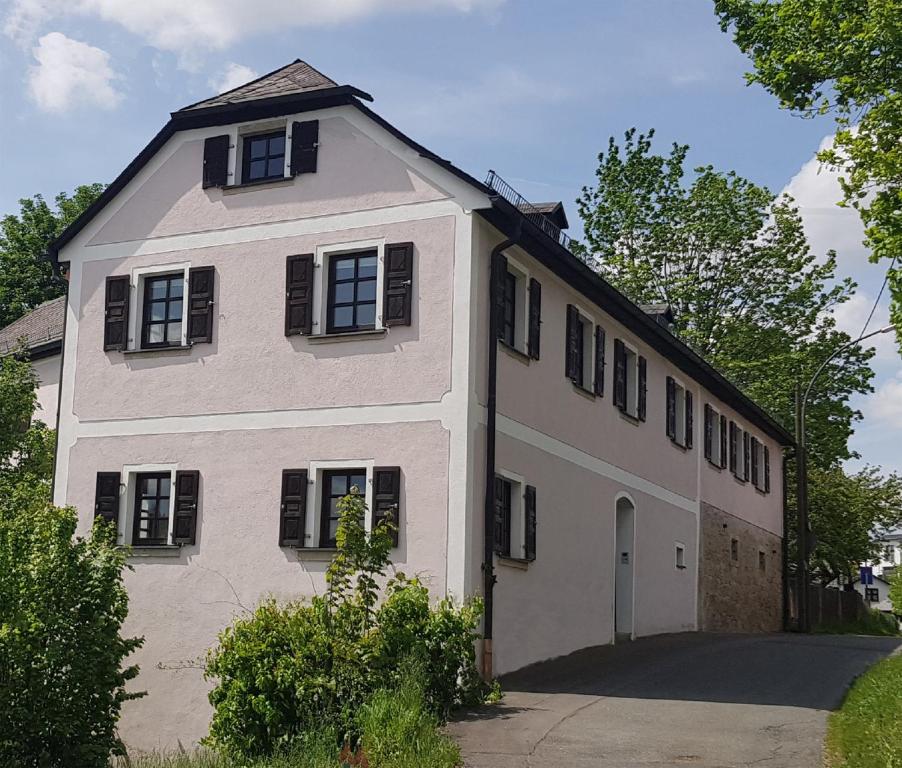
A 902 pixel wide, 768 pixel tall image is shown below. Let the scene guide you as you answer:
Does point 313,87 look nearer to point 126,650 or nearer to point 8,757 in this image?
point 126,650

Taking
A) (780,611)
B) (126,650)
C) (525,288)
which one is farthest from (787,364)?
(126,650)

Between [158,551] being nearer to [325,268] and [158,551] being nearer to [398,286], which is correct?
[325,268]

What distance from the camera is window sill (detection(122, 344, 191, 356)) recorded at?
20312 millimetres

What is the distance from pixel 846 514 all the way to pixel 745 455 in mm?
11326

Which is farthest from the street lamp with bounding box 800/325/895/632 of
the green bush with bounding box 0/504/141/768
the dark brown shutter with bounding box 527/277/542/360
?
the green bush with bounding box 0/504/141/768

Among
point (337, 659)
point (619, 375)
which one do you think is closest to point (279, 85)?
point (619, 375)

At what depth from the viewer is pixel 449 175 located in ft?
60.9

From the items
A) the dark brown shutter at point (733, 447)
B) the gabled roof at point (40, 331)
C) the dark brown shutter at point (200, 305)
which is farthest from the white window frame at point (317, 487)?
the dark brown shutter at point (733, 447)

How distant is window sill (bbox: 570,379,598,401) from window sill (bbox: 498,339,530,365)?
6.56 feet

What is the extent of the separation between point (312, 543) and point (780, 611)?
23.0m

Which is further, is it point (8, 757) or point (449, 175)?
point (449, 175)

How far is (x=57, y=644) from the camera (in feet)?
50.5

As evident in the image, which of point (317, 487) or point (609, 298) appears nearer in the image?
point (317, 487)

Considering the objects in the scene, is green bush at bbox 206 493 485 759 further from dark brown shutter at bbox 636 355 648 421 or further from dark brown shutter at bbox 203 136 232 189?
dark brown shutter at bbox 636 355 648 421
